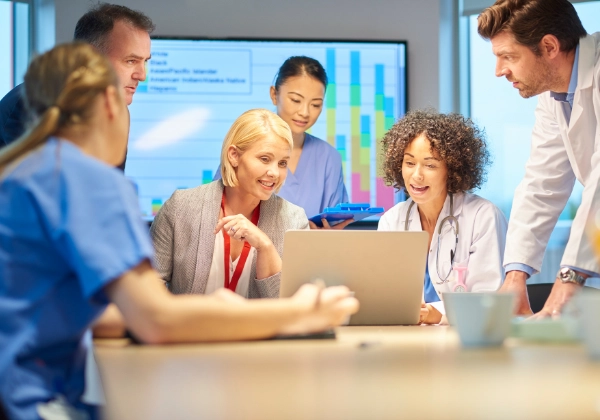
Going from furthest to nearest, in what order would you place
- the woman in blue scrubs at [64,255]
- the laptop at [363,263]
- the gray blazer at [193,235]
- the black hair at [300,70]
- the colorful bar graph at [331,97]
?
the colorful bar graph at [331,97] < the black hair at [300,70] < the gray blazer at [193,235] < the laptop at [363,263] < the woman in blue scrubs at [64,255]

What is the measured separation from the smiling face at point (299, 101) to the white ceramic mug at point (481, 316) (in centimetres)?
268

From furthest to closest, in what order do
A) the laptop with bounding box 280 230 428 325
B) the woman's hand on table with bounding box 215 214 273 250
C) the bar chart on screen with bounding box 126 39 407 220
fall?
the bar chart on screen with bounding box 126 39 407 220 < the woman's hand on table with bounding box 215 214 273 250 < the laptop with bounding box 280 230 428 325

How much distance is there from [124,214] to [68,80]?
0.73ft

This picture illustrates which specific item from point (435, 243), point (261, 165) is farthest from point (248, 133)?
point (435, 243)

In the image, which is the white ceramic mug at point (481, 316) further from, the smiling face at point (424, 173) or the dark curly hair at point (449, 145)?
the dark curly hair at point (449, 145)

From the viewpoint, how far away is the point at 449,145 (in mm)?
2875

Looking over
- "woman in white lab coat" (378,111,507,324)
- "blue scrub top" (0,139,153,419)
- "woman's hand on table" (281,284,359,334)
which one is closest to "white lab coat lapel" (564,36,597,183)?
"woman in white lab coat" (378,111,507,324)

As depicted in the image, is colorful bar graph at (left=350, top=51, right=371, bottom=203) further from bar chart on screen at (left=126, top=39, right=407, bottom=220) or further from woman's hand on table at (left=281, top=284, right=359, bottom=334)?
woman's hand on table at (left=281, top=284, right=359, bottom=334)

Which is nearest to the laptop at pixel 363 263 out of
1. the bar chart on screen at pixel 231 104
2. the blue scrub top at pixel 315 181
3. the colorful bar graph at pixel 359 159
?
the blue scrub top at pixel 315 181

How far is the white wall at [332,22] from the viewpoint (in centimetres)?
450

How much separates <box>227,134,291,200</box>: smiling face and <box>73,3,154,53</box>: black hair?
618 mm

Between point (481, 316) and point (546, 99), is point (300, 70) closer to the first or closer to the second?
point (546, 99)

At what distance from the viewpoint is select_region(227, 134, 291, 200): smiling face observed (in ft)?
8.43

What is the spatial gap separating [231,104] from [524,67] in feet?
7.39
